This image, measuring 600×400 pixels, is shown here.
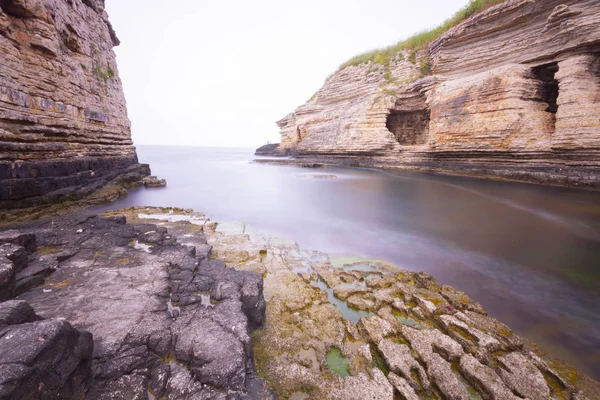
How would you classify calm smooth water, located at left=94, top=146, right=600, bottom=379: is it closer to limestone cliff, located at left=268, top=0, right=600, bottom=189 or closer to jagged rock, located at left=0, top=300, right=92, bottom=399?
limestone cliff, located at left=268, top=0, right=600, bottom=189

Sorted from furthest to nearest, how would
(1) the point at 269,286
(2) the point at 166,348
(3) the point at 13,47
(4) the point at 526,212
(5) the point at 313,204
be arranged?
(5) the point at 313,204
(4) the point at 526,212
(3) the point at 13,47
(1) the point at 269,286
(2) the point at 166,348

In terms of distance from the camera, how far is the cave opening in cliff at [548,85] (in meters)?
15.0

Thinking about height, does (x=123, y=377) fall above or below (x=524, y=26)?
below

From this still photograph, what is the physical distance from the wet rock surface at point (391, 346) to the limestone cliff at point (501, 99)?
14.6 m

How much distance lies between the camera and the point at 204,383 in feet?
7.20

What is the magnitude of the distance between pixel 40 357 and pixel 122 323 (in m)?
1.00

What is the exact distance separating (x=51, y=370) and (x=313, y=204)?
1043 centimetres

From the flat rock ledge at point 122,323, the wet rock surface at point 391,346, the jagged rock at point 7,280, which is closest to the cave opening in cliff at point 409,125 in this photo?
the wet rock surface at point 391,346

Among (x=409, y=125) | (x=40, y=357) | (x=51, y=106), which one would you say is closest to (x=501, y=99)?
(x=409, y=125)

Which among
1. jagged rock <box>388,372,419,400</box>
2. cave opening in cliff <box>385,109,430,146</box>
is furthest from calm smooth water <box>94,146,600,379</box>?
cave opening in cliff <box>385,109,430,146</box>

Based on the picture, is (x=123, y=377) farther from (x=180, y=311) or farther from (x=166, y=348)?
(x=180, y=311)

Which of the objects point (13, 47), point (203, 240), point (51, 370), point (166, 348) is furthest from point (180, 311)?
point (13, 47)

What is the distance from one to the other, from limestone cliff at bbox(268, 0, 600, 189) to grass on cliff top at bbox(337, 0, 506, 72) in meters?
0.89

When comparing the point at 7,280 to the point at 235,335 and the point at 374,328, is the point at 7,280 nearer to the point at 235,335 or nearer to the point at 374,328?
the point at 235,335
